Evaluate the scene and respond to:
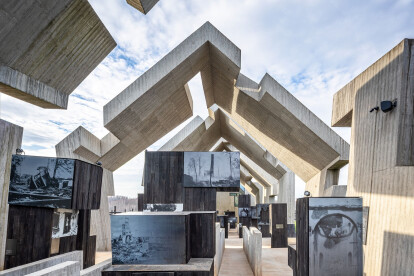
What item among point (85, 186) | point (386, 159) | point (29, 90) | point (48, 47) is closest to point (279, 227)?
point (386, 159)

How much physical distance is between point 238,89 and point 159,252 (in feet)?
31.7

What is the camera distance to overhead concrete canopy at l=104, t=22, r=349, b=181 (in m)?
12.0

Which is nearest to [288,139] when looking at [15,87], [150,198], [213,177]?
[213,177]

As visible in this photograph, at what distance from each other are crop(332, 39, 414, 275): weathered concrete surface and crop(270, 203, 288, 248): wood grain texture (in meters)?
8.02

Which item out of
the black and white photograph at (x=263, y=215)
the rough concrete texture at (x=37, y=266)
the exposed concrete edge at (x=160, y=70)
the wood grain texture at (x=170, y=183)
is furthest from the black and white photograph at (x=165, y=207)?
the black and white photograph at (x=263, y=215)

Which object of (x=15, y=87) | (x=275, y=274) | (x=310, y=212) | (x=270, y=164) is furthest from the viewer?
(x=270, y=164)

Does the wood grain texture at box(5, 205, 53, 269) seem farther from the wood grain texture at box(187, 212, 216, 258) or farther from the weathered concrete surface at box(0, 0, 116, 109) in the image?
the wood grain texture at box(187, 212, 216, 258)

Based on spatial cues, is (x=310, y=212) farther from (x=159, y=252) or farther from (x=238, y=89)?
(x=238, y=89)

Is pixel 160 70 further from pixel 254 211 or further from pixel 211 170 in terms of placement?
pixel 254 211

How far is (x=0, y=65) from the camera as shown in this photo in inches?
268

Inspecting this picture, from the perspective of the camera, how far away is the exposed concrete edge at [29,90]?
7.10m

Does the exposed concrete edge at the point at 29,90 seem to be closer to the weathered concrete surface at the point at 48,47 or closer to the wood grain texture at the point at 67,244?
the weathered concrete surface at the point at 48,47

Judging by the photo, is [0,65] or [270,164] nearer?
[0,65]

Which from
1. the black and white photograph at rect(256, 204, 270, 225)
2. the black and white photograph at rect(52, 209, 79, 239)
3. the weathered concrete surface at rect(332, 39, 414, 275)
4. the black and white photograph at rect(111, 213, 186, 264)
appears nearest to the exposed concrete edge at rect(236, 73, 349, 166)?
the weathered concrete surface at rect(332, 39, 414, 275)
